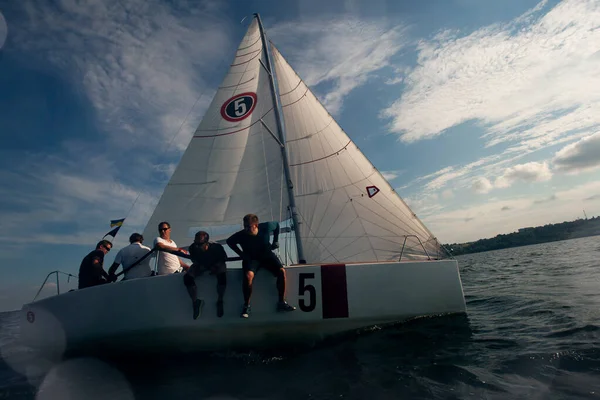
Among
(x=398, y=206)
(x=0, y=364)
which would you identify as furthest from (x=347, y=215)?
(x=0, y=364)

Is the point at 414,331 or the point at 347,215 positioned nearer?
the point at 414,331

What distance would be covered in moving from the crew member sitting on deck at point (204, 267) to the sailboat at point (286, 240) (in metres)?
0.13

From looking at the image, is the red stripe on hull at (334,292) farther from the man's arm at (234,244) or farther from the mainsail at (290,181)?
the mainsail at (290,181)

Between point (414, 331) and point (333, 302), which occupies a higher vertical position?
point (333, 302)

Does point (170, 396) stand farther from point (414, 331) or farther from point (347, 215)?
point (347, 215)

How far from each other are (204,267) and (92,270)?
2.08 meters

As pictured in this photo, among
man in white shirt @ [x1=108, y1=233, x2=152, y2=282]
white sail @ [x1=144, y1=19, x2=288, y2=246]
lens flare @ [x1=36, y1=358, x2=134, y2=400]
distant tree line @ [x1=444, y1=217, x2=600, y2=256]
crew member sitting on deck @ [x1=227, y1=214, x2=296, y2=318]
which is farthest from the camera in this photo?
distant tree line @ [x1=444, y1=217, x2=600, y2=256]

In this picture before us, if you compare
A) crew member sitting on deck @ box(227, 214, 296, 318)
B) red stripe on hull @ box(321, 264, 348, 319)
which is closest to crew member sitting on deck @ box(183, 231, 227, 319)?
crew member sitting on deck @ box(227, 214, 296, 318)

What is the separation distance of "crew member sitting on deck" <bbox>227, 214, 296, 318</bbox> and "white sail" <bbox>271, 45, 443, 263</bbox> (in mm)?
2595

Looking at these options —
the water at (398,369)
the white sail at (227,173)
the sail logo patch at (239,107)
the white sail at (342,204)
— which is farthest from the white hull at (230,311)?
the sail logo patch at (239,107)

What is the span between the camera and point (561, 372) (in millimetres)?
3051

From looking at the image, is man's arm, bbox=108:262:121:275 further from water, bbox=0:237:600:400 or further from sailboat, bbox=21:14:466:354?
water, bbox=0:237:600:400

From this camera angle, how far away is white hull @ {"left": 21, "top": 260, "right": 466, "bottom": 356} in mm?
4723

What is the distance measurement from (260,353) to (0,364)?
18.1ft
